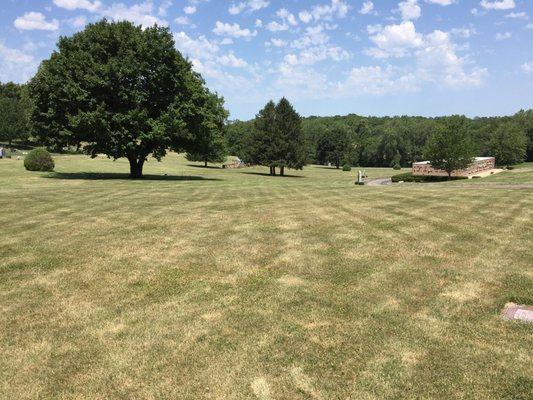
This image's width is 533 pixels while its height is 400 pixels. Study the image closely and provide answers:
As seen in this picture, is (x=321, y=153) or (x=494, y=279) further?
(x=321, y=153)

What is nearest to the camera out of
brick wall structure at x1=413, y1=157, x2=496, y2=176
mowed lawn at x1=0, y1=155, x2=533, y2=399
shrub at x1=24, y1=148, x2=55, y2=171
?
mowed lawn at x1=0, y1=155, x2=533, y2=399

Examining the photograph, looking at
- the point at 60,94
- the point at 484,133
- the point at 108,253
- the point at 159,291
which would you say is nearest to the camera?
the point at 159,291

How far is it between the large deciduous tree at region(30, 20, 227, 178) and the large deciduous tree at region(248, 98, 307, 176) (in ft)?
112

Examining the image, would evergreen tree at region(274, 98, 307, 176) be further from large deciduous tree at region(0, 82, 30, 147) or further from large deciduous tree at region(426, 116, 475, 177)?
large deciduous tree at region(0, 82, 30, 147)

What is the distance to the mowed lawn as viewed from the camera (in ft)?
17.5

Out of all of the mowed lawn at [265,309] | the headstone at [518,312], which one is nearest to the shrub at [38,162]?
the mowed lawn at [265,309]

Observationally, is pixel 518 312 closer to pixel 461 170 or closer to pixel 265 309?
pixel 265 309

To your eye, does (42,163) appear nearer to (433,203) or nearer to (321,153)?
(433,203)

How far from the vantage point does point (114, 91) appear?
33.9 m

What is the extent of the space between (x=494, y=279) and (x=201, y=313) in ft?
19.1

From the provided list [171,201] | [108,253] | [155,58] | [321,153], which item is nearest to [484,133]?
[321,153]

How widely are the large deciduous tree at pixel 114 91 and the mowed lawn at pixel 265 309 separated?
2112 cm

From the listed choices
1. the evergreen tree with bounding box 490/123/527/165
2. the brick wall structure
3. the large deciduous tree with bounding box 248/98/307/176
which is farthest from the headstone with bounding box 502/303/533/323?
the evergreen tree with bounding box 490/123/527/165

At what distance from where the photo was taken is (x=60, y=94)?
3322 cm
